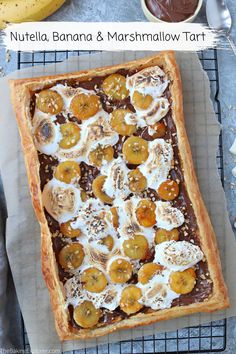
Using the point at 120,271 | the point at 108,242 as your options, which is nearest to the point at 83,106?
the point at 108,242

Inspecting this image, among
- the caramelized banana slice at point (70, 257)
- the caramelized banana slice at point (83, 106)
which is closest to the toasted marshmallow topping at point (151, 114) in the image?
the caramelized banana slice at point (83, 106)

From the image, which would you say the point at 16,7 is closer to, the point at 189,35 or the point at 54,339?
the point at 189,35

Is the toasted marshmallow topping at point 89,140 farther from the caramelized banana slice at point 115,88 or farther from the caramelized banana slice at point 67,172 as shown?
the caramelized banana slice at point 115,88

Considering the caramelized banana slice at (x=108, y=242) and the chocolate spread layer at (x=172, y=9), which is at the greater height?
the chocolate spread layer at (x=172, y=9)

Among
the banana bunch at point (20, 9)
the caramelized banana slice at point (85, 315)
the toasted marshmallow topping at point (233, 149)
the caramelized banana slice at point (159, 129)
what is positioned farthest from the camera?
the toasted marshmallow topping at point (233, 149)

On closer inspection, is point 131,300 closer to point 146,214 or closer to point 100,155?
point 146,214

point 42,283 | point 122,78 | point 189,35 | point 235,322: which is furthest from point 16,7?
point 235,322

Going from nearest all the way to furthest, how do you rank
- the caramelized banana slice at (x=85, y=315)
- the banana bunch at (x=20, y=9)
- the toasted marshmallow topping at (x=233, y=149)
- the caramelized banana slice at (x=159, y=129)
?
the caramelized banana slice at (x=85, y=315) < the caramelized banana slice at (x=159, y=129) < the banana bunch at (x=20, y=9) < the toasted marshmallow topping at (x=233, y=149)

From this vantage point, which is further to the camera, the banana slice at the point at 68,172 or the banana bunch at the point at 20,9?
the banana bunch at the point at 20,9

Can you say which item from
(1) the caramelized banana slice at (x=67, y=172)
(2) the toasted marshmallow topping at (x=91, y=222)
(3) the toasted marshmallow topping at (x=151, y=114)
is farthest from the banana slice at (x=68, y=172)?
(3) the toasted marshmallow topping at (x=151, y=114)
